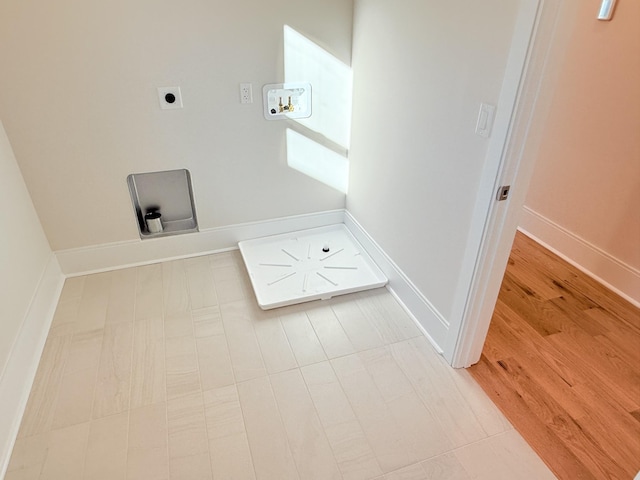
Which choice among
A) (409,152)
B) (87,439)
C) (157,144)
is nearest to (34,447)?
(87,439)

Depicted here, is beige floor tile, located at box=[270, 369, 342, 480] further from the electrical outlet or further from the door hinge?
the electrical outlet

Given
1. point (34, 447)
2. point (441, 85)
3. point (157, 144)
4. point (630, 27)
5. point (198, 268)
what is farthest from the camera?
point (198, 268)

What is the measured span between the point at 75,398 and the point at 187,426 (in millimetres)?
500

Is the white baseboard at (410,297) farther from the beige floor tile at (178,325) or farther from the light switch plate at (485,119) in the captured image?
the beige floor tile at (178,325)

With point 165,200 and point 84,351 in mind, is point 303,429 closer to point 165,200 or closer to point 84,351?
point 84,351

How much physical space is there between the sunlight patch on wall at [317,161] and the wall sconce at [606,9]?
155cm

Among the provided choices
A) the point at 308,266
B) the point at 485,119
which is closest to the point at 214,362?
the point at 308,266

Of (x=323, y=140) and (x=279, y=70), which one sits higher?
(x=279, y=70)

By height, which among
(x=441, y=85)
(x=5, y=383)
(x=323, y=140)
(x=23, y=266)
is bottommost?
(x=5, y=383)

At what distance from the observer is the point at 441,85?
5.42 ft

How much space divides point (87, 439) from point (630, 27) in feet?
9.97

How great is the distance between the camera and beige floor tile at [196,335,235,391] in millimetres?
1764

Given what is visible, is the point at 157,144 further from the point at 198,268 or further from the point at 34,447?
→ the point at 34,447

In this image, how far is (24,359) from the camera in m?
1.74
